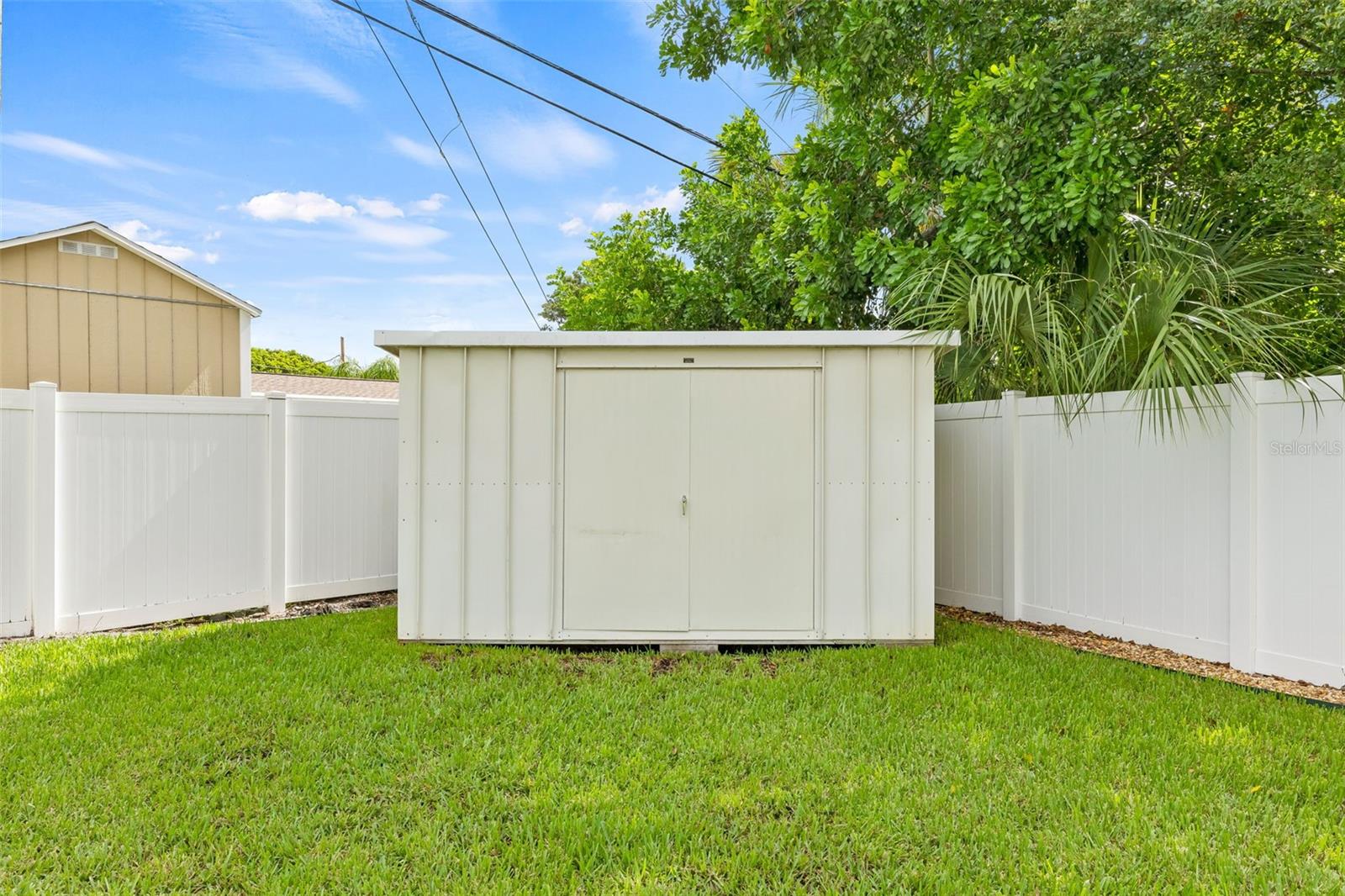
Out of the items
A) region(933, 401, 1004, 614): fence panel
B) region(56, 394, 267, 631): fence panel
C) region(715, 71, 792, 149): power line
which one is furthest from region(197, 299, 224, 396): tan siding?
region(933, 401, 1004, 614): fence panel

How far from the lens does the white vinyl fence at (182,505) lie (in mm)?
4387

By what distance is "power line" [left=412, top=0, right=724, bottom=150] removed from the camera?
20.9ft

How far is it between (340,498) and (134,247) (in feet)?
20.0

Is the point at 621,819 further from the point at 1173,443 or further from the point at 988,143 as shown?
the point at 988,143

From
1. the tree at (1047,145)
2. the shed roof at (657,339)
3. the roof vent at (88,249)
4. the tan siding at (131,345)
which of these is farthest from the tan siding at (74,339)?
the tree at (1047,145)

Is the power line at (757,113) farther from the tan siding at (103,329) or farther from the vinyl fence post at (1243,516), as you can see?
the tan siding at (103,329)

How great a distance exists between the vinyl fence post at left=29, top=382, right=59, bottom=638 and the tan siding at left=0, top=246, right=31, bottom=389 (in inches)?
202

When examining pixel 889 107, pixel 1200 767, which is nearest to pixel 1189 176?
pixel 889 107

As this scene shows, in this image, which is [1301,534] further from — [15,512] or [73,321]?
[73,321]

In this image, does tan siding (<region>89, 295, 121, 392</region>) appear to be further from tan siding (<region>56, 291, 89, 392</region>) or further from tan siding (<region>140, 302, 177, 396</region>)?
tan siding (<region>140, 302, 177, 396</region>)

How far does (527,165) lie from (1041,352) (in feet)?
33.6

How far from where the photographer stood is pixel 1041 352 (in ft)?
15.3

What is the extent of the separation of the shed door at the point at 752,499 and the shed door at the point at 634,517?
0.37ft

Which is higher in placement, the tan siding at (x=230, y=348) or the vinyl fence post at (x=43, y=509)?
the tan siding at (x=230, y=348)
